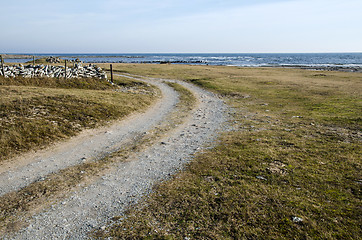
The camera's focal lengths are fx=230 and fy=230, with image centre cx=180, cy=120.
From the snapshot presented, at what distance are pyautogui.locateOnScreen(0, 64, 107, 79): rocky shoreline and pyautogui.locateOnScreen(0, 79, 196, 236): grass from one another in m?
22.7

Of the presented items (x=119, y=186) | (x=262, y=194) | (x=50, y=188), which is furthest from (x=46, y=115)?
(x=262, y=194)

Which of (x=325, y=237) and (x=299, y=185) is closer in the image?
(x=325, y=237)

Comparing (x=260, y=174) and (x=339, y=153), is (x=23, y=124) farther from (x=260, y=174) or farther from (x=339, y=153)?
(x=339, y=153)

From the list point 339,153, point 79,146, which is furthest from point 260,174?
point 79,146

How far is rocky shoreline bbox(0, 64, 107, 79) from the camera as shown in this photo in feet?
87.9

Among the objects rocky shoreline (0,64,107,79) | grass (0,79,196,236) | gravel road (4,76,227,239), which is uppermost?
rocky shoreline (0,64,107,79)

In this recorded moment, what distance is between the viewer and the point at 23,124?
12.6m

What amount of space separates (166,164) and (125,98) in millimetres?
15375

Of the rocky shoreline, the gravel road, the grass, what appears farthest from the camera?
the rocky shoreline

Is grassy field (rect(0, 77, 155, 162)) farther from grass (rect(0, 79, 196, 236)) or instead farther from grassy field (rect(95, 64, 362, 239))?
grassy field (rect(95, 64, 362, 239))

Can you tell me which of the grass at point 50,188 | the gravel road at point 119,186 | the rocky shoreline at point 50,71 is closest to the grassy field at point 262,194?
the gravel road at point 119,186

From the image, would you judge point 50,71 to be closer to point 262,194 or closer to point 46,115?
point 46,115

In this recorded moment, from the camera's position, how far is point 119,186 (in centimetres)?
778

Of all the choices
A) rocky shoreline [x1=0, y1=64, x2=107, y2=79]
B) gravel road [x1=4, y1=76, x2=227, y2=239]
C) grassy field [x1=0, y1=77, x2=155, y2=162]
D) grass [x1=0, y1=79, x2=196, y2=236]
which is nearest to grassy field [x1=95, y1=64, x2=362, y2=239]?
gravel road [x1=4, y1=76, x2=227, y2=239]
